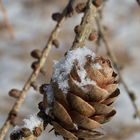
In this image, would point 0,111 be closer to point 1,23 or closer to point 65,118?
point 1,23

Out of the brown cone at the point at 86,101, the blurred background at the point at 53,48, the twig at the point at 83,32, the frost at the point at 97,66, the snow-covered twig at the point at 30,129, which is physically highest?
the blurred background at the point at 53,48

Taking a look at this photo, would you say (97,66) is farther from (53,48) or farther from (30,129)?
(53,48)

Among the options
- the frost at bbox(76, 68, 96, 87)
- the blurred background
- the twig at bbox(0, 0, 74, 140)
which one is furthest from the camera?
the blurred background

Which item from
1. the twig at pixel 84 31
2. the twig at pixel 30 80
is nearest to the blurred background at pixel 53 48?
the twig at pixel 30 80

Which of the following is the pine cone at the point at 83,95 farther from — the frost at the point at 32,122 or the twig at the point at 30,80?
the twig at the point at 30,80

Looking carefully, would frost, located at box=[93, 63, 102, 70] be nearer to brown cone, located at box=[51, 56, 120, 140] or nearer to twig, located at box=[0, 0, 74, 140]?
brown cone, located at box=[51, 56, 120, 140]

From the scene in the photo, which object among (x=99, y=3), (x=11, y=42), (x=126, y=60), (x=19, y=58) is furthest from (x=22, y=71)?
(x=99, y=3)

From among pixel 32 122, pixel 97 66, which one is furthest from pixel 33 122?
pixel 97 66

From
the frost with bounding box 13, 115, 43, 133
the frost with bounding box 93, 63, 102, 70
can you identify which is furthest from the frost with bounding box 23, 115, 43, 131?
the frost with bounding box 93, 63, 102, 70
